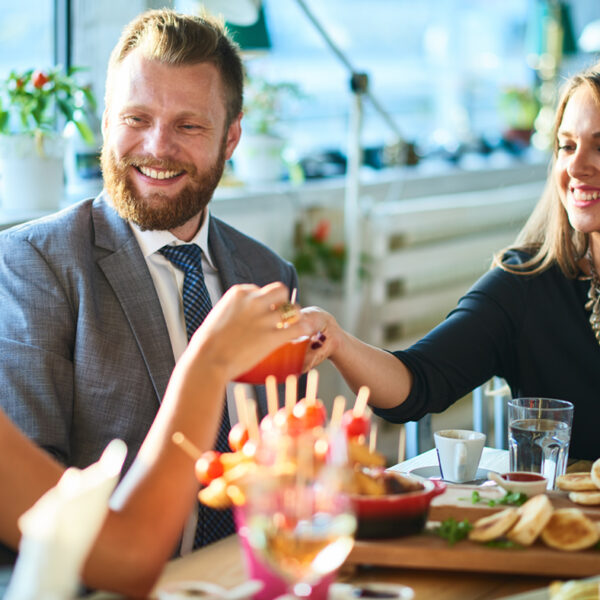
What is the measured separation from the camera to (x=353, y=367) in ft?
5.48

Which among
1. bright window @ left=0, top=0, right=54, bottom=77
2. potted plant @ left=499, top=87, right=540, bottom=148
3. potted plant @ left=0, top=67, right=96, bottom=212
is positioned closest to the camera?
potted plant @ left=0, top=67, right=96, bottom=212

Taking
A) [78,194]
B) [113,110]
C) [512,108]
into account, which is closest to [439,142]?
[512,108]

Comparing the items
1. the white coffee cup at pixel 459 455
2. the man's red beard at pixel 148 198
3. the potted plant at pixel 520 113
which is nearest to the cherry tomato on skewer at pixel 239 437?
the white coffee cup at pixel 459 455

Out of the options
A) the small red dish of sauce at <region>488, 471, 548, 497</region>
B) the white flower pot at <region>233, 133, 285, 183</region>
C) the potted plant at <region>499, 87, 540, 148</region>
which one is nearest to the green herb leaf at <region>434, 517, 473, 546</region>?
the small red dish of sauce at <region>488, 471, 548, 497</region>

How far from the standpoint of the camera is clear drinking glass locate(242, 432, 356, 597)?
0.81m

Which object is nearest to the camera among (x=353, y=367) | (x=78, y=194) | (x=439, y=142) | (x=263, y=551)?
(x=263, y=551)

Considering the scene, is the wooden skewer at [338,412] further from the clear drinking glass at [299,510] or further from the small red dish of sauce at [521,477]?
the small red dish of sauce at [521,477]

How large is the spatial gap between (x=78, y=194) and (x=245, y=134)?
77cm

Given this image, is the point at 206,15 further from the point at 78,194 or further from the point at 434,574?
the point at 434,574

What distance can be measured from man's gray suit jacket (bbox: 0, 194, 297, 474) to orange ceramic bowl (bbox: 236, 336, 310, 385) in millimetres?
383

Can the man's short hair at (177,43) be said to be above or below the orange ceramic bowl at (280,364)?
above

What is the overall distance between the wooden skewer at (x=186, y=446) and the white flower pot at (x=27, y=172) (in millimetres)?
1501

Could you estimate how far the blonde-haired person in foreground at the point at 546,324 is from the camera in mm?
1753

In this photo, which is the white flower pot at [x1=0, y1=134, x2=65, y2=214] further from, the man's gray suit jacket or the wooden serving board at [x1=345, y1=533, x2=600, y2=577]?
the wooden serving board at [x1=345, y1=533, x2=600, y2=577]
